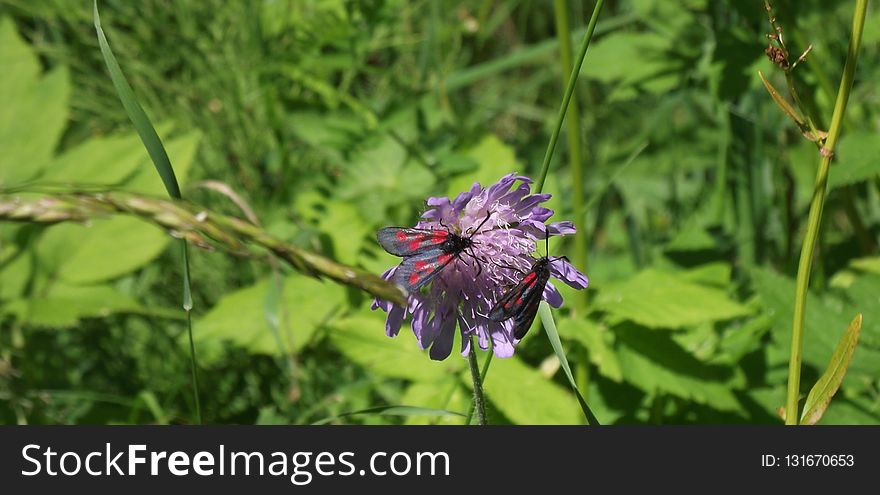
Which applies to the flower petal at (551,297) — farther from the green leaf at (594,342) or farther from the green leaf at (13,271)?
the green leaf at (13,271)

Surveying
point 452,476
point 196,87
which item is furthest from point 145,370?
point 452,476

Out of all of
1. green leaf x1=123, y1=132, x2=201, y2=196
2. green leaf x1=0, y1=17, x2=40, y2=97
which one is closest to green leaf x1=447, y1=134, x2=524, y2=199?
green leaf x1=123, y1=132, x2=201, y2=196

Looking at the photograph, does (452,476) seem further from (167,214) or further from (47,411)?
(47,411)

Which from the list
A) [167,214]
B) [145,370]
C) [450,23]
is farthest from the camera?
[450,23]

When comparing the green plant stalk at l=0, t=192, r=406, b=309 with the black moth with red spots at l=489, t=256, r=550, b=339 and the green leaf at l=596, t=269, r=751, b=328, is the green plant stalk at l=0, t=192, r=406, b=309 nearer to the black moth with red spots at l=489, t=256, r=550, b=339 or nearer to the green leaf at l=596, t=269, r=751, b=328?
the black moth with red spots at l=489, t=256, r=550, b=339

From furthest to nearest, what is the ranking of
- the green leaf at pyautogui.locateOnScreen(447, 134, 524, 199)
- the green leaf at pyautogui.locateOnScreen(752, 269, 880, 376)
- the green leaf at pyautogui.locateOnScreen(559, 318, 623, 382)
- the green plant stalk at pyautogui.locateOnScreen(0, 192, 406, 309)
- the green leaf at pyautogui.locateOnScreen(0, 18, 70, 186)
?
the green leaf at pyautogui.locateOnScreen(0, 18, 70, 186)
the green leaf at pyautogui.locateOnScreen(447, 134, 524, 199)
the green leaf at pyautogui.locateOnScreen(559, 318, 623, 382)
the green leaf at pyautogui.locateOnScreen(752, 269, 880, 376)
the green plant stalk at pyautogui.locateOnScreen(0, 192, 406, 309)

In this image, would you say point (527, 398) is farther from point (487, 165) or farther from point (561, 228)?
point (561, 228)
